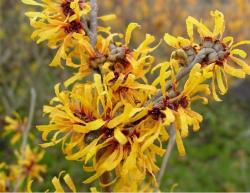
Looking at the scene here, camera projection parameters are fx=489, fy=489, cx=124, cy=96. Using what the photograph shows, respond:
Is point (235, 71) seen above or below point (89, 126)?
above

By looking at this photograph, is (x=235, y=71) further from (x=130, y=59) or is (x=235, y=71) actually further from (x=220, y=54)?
(x=130, y=59)

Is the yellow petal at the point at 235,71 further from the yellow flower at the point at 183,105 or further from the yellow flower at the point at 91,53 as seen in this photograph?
the yellow flower at the point at 91,53

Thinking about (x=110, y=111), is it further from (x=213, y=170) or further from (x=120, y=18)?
(x=120, y=18)

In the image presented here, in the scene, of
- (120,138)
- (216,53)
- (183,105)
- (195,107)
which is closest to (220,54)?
(216,53)

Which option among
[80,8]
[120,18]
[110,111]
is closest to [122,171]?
[110,111]

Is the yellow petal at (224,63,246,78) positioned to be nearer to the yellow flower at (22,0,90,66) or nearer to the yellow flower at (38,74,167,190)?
the yellow flower at (38,74,167,190)

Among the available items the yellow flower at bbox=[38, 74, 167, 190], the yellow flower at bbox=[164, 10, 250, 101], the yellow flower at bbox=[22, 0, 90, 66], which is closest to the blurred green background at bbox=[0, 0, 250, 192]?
the yellow flower at bbox=[22, 0, 90, 66]

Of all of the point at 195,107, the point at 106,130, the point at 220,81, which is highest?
the point at 220,81

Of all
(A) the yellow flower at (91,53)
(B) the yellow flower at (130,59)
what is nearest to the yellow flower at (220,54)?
(B) the yellow flower at (130,59)
